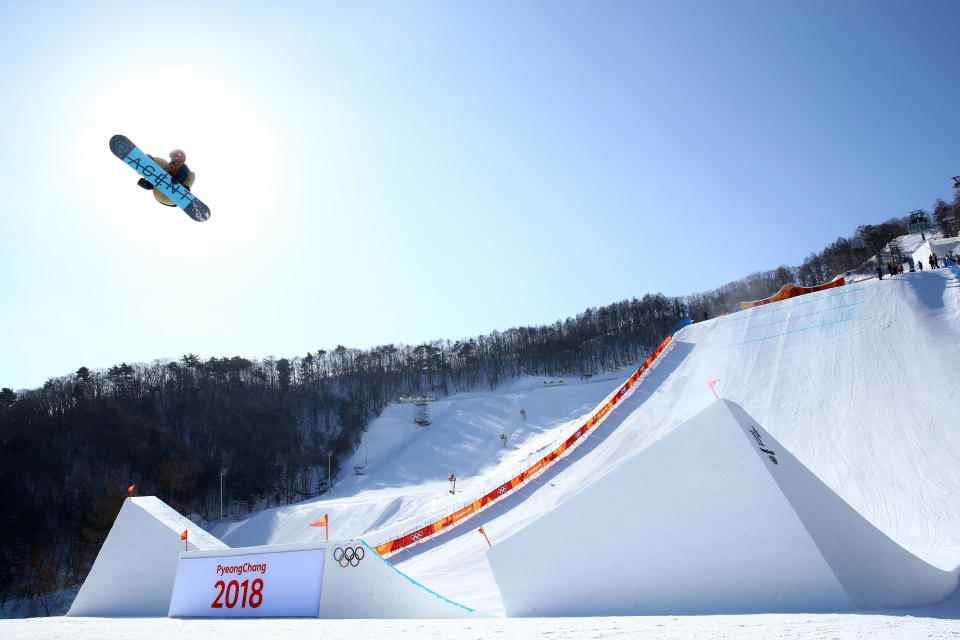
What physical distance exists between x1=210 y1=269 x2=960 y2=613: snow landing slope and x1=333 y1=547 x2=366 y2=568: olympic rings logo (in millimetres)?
2663

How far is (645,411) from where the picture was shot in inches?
811

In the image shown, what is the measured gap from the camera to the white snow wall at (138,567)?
34.9ft

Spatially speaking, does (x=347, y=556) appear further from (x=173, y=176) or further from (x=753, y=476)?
(x=173, y=176)

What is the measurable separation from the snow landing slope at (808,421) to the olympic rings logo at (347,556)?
8.74 feet

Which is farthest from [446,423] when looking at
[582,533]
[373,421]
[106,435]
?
[582,533]

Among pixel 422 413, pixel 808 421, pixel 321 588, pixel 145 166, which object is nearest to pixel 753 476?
pixel 321 588

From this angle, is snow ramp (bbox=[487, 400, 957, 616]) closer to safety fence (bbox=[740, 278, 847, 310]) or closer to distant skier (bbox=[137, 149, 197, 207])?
distant skier (bbox=[137, 149, 197, 207])

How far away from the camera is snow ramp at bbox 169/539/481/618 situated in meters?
7.75

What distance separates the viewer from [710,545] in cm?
630

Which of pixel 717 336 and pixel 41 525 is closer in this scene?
pixel 717 336

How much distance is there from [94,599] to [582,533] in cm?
1080

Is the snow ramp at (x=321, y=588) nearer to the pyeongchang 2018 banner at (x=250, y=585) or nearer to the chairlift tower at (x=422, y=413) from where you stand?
the pyeongchang 2018 banner at (x=250, y=585)

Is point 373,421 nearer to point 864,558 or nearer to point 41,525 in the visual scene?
point 41,525

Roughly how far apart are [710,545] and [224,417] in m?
54.6
